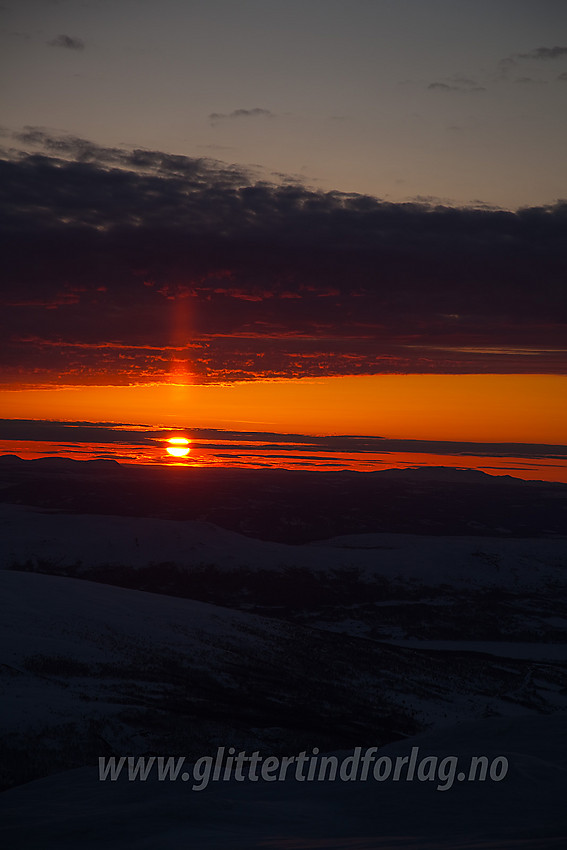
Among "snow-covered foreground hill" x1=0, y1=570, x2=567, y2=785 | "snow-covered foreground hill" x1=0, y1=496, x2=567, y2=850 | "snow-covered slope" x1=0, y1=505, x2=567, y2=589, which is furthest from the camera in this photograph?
"snow-covered slope" x1=0, y1=505, x2=567, y2=589

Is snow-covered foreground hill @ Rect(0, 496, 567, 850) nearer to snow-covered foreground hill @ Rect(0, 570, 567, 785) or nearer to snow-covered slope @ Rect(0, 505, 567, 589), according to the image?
snow-covered foreground hill @ Rect(0, 570, 567, 785)

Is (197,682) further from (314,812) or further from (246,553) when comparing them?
(246,553)

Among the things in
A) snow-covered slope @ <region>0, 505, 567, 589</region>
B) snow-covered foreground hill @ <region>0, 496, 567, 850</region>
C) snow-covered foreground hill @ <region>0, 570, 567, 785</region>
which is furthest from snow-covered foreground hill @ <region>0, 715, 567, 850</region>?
snow-covered slope @ <region>0, 505, 567, 589</region>

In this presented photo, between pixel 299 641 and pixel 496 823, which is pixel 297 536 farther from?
pixel 496 823

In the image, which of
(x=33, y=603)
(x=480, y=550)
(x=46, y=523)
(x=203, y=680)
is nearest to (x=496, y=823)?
(x=203, y=680)

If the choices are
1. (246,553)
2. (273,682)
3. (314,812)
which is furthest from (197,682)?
(246,553)

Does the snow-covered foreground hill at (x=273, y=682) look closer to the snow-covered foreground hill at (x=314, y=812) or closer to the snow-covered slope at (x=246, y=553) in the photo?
the snow-covered foreground hill at (x=314, y=812)

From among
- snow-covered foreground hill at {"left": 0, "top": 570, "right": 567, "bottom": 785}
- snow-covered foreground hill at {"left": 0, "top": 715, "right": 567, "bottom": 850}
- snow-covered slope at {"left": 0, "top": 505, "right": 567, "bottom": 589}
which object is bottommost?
snow-covered foreground hill at {"left": 0, "top": 715, "right": 567, "bottom": 850}

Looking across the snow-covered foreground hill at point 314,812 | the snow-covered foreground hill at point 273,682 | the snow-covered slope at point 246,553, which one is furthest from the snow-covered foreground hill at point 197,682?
the snow-covered slope at point 246,553

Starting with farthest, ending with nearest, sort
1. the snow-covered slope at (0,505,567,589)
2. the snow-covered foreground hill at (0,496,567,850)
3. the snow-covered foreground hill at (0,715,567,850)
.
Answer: the snow-covered slope at (0,505,567,589) < the snow-covered foreground hill at (0,496,567,850) < the snow-covered foreground hill at (0,715,567,850)
